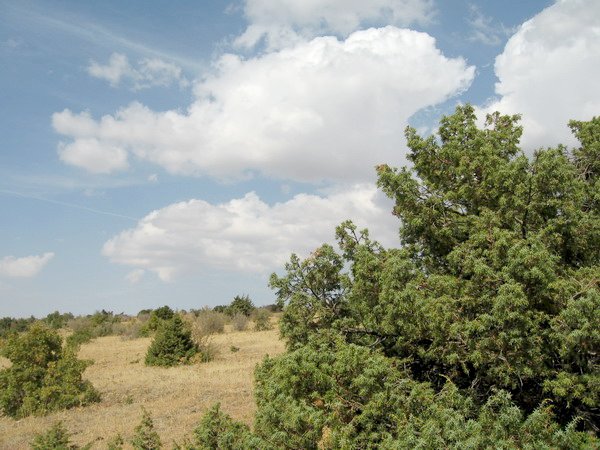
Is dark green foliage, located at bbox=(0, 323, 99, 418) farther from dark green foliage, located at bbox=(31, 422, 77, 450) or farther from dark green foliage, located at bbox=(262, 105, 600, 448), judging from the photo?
dark green foliage, located at bbox=(262, 105, 600, 448)

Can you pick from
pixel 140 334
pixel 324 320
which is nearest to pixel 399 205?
pixel 324 320

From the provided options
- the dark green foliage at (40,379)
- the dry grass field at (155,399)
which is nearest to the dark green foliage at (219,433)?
the dry grass field at (155,399)

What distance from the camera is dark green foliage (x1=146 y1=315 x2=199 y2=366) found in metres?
30.3

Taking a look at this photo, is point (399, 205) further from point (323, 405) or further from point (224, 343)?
point (224, 343)

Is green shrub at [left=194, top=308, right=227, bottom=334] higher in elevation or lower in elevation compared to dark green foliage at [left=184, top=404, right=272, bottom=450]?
higher

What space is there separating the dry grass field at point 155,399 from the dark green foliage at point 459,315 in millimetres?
6988

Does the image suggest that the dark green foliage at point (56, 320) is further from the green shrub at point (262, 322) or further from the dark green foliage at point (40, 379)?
the dark green foliage at point (40, 379)

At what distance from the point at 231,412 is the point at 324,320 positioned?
7308 mm

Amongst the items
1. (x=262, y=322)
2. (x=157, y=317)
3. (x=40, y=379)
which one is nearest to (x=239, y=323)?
(x=262, y=322)

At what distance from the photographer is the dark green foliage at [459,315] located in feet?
27.6

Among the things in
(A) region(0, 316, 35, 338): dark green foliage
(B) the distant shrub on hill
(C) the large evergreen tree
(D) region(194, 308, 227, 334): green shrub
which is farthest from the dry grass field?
(A) region(0, 316, 35, 338): dark green foliage

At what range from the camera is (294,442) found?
8766 mm

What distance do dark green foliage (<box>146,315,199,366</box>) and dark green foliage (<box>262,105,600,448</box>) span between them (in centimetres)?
1963

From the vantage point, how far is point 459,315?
9.31 metres
